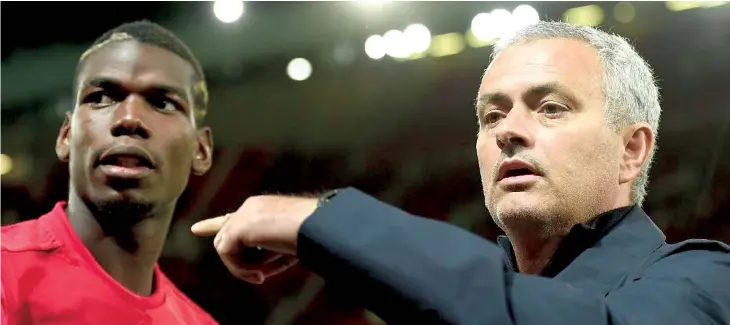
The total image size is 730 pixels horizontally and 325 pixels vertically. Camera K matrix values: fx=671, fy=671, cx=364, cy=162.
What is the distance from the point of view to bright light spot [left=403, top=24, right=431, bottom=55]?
1097 millimetres

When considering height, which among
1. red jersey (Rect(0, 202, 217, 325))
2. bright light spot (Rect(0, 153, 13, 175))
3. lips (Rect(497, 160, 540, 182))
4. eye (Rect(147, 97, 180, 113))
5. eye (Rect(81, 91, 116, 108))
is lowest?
red jersey (Rect(0, 202, 217, 325))

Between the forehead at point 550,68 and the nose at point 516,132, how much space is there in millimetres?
29

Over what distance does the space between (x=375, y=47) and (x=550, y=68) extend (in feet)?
1.59

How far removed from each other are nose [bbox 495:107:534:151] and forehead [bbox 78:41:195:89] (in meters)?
0.44

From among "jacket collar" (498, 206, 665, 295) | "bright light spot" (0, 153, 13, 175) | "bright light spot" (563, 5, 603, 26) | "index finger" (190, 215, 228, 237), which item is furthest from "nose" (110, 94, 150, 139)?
"bright light spot" (563, 5, 603, 26)

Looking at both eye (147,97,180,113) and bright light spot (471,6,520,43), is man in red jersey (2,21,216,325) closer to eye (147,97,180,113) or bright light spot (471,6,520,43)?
eye (147,97,180,113)

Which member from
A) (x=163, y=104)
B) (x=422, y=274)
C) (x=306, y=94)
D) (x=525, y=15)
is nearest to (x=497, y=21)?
(x=525, y=15)

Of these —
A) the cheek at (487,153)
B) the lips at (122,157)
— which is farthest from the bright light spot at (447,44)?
the lips at (122,157)

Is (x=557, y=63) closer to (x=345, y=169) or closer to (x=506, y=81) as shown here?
(x=506, y=81)

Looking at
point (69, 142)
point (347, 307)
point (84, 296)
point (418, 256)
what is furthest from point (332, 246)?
point (347, 307)

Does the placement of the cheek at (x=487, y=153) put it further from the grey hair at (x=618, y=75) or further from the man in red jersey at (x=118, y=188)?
the man in red jersey at (x=118, y=188)

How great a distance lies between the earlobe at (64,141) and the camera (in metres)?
0.86

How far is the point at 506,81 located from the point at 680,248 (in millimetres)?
220

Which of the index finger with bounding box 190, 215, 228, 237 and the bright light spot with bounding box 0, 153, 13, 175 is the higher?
the index finger with bounding box 190, 215, 228, 237
